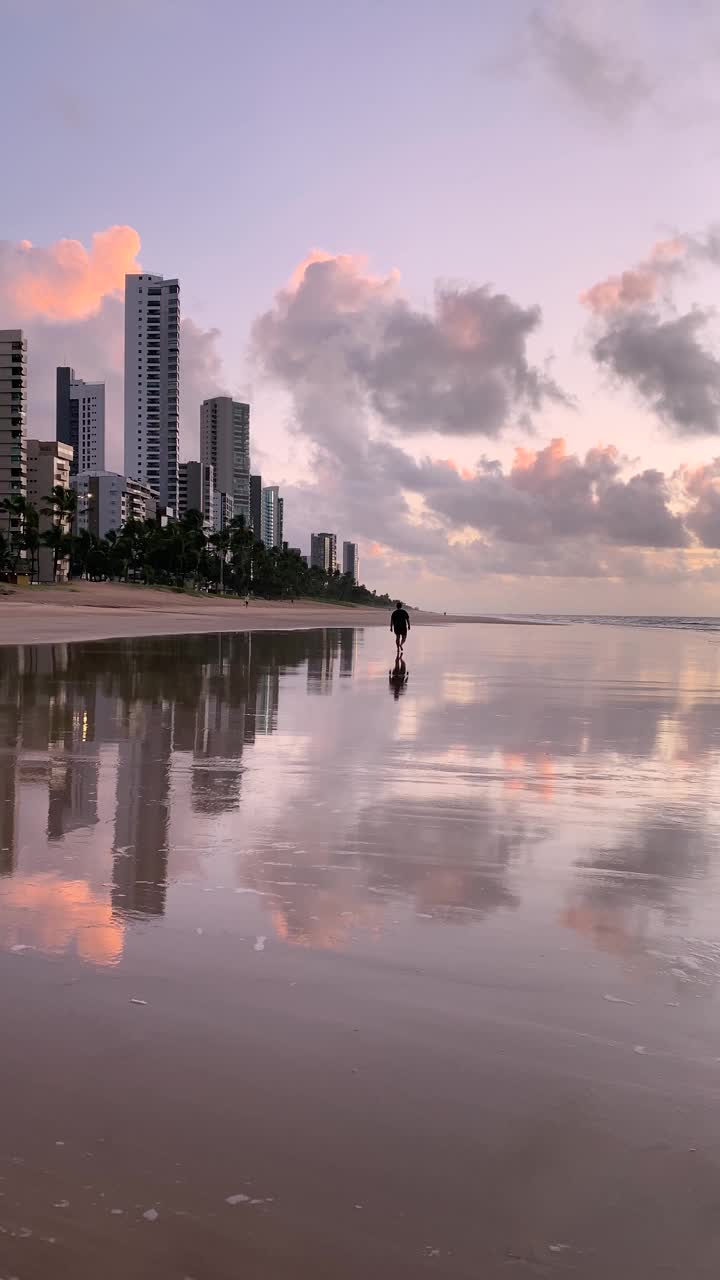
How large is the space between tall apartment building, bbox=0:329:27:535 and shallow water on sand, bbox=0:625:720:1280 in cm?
18872

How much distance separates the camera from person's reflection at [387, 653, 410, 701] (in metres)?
22.5

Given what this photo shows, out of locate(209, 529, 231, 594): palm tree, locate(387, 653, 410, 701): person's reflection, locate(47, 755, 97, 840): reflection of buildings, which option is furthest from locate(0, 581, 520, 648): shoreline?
locate(209, 529, 231, 594): palm tree

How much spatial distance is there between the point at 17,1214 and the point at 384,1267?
3.93 feet

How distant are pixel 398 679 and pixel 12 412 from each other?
592 ft

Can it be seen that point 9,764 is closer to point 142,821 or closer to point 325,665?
point 142,821

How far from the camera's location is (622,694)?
75.3 ft

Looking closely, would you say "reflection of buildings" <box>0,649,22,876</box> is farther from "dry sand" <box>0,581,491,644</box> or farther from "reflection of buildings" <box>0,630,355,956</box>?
"dry sand" <box>0,581,491,644</box>

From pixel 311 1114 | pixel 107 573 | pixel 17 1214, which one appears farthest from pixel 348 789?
pixel 107 573

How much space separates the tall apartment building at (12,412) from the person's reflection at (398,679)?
16927 centimetres

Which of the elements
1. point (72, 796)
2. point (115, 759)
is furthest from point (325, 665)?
point (72, 796)

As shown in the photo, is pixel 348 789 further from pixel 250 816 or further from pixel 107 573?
pixel 107 573

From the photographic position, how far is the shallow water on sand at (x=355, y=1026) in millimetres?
3145

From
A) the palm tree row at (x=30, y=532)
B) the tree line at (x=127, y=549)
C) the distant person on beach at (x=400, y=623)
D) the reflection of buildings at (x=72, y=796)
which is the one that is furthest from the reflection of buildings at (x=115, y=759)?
the tree line at (x=127, y=549)

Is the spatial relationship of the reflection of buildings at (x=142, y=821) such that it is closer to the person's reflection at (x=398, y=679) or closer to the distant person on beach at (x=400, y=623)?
the person's reflection at (x=398, y=679)
